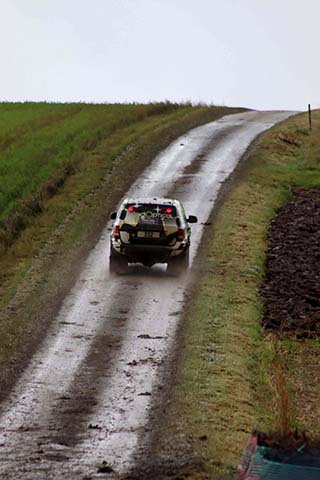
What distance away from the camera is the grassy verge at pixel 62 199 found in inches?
1113

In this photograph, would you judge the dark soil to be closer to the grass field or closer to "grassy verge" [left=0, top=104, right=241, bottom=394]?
"grassy verge" [left=0, top=104, right=241, bottom=394]

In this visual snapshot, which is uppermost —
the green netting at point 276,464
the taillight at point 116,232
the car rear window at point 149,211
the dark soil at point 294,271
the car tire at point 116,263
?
the car rear window at point 149,211

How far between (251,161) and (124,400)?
95.9 feet

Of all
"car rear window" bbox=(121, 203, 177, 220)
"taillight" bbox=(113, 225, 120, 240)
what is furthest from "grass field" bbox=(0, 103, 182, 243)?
"car rear window" bbox=(121, 203, 177, 220)

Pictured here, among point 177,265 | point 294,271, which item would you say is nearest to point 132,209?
point 177,265

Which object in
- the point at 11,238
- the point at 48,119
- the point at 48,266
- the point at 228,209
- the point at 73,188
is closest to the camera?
the point at 48,266

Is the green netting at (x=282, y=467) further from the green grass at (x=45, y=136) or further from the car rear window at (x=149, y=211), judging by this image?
the green grass at (x=45, y=136)

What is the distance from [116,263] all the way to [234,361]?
8.79 m

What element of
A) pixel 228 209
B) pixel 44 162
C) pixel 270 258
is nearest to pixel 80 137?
pixel 44 162

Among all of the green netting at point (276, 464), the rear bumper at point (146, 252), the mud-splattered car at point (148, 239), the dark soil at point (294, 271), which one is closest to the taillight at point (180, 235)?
the mud-splattered car at point (148, 239)

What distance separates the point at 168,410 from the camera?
20797 millimetres

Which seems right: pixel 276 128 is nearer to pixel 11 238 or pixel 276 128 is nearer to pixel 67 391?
pixel 11 238

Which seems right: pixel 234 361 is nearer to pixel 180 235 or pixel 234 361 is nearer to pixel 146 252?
pixel 146 252

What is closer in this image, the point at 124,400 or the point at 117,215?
the point at 124,400
